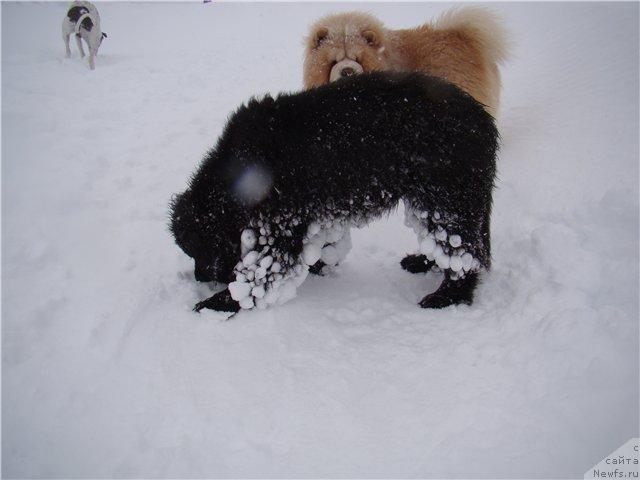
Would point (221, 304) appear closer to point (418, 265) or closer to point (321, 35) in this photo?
point (418, 265)

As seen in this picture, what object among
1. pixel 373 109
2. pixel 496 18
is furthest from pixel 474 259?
pixel 496 18

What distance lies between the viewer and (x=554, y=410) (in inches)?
76.6

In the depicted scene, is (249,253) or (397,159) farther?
(249,253)

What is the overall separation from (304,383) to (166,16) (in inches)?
614

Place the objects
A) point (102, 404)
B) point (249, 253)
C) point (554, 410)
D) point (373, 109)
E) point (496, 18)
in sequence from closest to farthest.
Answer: point (554, 410) → point (102, 404) → point (373, 109) → point (249, 253) → point (496, 18)

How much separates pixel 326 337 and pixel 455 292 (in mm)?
1067

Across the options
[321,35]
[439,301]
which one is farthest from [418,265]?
[321,35]

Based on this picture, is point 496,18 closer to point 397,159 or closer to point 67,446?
point 397,159

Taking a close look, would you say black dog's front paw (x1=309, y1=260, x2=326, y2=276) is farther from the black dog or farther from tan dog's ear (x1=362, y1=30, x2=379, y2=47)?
tan dog's ear (x1=362, y1=30, x2=379, y2=47)

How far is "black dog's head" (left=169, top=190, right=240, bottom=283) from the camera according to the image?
2.88 meters

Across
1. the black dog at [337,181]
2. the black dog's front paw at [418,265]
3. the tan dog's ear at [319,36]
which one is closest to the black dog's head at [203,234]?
the black dog at [337,181]

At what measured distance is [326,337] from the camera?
2.64 meters

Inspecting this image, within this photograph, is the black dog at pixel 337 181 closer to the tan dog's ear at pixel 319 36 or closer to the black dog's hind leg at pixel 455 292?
the black dog's hind leg at pixel 455 292

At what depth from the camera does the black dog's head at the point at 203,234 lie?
2.88 m
